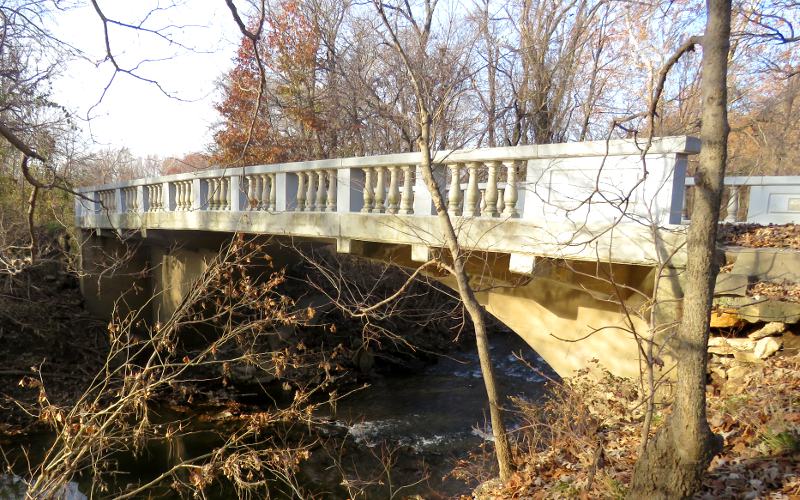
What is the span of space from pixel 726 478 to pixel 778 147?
1599cm

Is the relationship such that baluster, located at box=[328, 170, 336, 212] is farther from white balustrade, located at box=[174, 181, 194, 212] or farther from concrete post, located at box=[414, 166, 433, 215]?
white balustrade, located at box=[174, 181, 194, 212]

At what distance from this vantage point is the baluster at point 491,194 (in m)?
4.43

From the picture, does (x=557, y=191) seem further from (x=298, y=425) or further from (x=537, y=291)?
(x=298, y=425)

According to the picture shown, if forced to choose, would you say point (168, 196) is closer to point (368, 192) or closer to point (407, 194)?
point (368, 192)

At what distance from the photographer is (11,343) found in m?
10.1

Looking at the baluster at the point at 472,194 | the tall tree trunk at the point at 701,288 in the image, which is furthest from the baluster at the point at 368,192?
the tall tree trunk at the point at 701,288

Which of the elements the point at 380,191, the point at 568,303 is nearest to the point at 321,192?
the point at 380,191

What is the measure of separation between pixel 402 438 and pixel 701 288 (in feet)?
19.8

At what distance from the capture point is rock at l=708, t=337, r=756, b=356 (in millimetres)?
3775

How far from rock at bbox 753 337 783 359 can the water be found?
7.72 ft

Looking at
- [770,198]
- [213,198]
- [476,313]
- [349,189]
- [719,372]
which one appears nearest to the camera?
[719,372]

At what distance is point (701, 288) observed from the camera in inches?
110

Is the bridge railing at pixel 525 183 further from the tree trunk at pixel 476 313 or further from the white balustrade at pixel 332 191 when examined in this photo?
the tree trunk at pixel 476 313

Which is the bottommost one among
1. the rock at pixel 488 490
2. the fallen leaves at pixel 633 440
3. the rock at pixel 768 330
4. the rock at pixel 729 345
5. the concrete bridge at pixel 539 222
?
the rock at pixel 488 490
